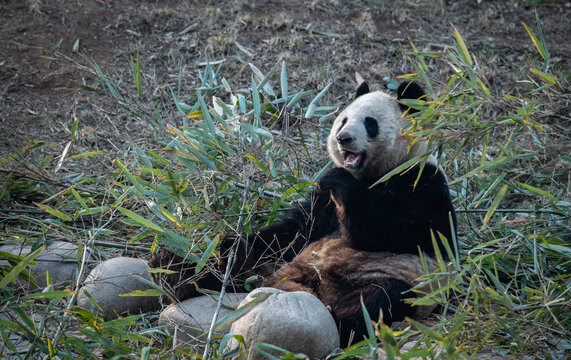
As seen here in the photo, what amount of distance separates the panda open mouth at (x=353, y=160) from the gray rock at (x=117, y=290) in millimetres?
1390

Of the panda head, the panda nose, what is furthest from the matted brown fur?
the panda nose

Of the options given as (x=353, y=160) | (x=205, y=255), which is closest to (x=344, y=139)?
(x=353, y=160)

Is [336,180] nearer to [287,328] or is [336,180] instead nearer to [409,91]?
[409,91]

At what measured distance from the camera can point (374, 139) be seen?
358 centimetres

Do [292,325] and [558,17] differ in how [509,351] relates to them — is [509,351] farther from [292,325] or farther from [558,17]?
[558,17]

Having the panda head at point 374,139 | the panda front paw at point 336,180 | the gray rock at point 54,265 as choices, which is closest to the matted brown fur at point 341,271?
the panda front paw at point 336,180

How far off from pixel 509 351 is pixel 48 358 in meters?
2.19

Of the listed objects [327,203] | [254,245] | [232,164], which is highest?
[232,164]

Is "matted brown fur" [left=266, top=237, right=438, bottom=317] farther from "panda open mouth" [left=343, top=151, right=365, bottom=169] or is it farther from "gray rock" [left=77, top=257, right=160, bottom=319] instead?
"gray rock" [left=77, top=257, right=160, bottom=319]

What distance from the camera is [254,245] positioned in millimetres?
3848

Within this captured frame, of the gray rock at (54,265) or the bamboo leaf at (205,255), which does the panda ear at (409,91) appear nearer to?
the bamboo leaf at (205,255)

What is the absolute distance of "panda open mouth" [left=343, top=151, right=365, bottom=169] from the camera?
3.53m

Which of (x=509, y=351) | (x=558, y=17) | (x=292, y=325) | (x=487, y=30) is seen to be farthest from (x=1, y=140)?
(x=558, y=17)

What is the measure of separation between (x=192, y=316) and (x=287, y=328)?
2.22 feet
